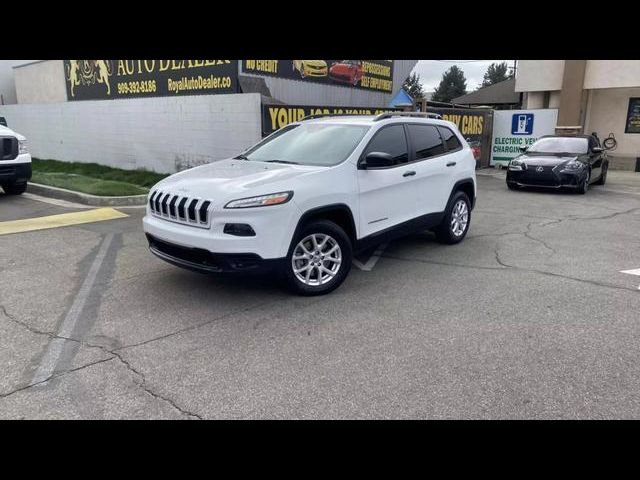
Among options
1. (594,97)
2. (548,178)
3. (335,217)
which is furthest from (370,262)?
(594,97)

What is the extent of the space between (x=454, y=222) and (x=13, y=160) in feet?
29.3

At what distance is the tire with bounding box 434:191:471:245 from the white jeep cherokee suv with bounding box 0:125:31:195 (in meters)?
8.69

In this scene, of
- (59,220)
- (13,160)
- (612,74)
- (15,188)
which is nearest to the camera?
(59,220)

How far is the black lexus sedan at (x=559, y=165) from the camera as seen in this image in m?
12.1

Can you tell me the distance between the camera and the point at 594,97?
66.2ft

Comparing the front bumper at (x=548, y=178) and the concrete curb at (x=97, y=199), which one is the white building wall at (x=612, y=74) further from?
the concrete curb at (x=97, y=199)

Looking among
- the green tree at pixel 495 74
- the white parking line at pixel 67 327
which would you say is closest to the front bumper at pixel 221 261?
the white parking line at pixel 67 327

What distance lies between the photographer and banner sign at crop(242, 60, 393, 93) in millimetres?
14773

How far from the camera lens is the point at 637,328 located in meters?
4.39

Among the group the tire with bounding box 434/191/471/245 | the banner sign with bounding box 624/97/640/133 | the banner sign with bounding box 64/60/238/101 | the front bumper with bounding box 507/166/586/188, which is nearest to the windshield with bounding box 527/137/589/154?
the front bumper with bounding box 507/166/586/188

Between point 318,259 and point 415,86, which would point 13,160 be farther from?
point 415,86

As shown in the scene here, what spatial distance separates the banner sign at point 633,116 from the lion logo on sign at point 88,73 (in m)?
19.6

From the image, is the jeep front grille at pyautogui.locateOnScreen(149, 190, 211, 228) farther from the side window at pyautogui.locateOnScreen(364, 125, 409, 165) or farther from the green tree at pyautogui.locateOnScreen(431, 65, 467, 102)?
the green tree at pyautogui.locateOnScreen(431, 65, 467, 102)
